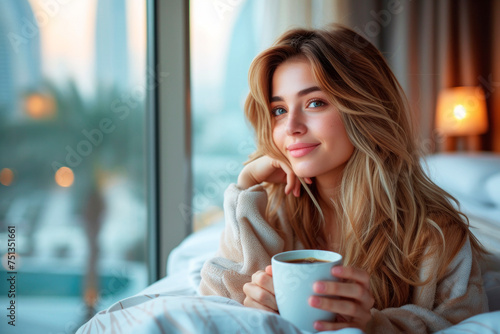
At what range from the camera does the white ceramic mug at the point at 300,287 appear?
53 centimetres

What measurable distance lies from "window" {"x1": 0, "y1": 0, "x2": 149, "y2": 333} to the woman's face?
755 millimetres

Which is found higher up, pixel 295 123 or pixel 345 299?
pixel 295 123

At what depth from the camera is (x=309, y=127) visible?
893 millimetres

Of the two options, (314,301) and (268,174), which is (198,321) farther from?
(268,174)

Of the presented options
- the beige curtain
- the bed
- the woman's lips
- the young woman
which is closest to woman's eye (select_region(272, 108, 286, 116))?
the young woman

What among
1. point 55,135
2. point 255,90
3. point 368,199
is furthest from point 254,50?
point 368,199

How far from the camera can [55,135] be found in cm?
142

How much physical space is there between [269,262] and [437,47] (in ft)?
9.07

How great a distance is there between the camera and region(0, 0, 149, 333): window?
3.89 ft

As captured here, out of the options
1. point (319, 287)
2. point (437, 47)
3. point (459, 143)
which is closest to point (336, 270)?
point (319, 287)

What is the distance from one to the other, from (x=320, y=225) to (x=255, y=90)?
0.36m

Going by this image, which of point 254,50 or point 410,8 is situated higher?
point 410,8

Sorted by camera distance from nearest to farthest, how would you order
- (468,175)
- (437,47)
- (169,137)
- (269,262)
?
(269,262), (468,175), (169,137), (437,47)

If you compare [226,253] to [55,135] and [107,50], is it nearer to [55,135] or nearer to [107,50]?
→ [55,135]
